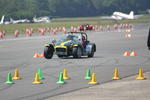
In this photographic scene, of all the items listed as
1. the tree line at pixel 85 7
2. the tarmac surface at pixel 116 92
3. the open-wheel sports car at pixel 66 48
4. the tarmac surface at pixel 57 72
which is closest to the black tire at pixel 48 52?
the open-wheel sports car at pixel 66 48

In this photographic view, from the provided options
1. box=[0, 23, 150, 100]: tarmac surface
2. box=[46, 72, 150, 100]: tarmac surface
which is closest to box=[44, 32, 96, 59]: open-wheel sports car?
box=[0, 23, 150, 100]: tarmac surface

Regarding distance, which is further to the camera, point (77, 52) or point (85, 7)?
point (85, 7)

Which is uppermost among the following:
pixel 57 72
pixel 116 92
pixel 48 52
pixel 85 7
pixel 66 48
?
pixel 85 7

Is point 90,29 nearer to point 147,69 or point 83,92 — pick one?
point 147,69

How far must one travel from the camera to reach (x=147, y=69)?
24.0 m

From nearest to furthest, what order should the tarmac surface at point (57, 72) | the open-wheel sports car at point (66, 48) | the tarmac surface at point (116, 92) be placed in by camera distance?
the tarmac surface at point (116, 92) → the tarmac surface at point (57, 72) → the open-wheel sports car at point (66, 48)

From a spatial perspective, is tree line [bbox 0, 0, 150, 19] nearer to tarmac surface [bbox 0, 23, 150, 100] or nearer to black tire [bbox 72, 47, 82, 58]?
black tire [bbox 72, 47, 82, 58]

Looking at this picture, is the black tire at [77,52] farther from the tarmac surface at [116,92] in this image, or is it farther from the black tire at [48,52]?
the tarmac surface at [116,92]

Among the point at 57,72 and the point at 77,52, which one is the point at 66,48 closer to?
the point at 77,52

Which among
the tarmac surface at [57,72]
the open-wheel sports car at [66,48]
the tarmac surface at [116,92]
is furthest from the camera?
the open-wheel sports car at [66,48]

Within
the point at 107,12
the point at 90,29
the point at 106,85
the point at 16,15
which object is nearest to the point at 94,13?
the point at 107,12

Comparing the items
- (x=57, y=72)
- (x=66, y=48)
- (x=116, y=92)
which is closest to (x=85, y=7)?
(x=66, y=48)

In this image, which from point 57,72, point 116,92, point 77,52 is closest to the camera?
point 116,92

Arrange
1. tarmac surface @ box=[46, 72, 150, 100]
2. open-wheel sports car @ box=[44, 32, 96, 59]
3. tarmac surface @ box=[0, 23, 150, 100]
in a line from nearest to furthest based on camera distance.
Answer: tarmac surface @ box=[46, 72, 150, 100]
tarmac surface @ box=[0, 23, 150, 100]
open-wheel sports car @ box=[44, 32, 96, 59]
